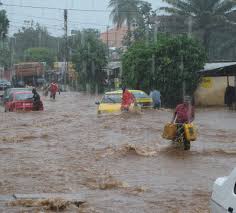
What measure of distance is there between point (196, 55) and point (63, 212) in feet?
87.2

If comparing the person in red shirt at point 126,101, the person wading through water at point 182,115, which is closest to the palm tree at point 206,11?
the person in red shirt at point 126,101

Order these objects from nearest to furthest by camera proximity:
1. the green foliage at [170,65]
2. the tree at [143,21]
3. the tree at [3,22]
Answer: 1. the green foliage at [170,65]
2. the tree at [3,22]
3. the tree at [143,21]

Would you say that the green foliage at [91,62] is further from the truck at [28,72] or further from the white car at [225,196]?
the white car at [225,196]

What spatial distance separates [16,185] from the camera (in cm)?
1057

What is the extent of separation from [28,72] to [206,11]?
27.8 metres

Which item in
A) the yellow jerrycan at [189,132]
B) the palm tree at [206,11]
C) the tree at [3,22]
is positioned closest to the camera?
the yellow jerrycan at [189,132]

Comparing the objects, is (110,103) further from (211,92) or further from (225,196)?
(225,196)

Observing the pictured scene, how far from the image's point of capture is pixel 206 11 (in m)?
48.5

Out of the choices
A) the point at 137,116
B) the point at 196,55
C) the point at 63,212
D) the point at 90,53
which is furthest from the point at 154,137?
the point at 90,53

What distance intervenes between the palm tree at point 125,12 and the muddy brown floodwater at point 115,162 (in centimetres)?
5000

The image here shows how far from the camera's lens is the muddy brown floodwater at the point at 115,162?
31.2 ft

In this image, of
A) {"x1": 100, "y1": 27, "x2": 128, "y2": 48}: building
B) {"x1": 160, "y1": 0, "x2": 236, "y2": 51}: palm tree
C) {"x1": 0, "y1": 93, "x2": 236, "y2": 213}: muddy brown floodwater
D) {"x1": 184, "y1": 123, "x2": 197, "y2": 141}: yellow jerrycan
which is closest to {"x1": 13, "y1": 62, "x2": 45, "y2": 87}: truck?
{"x1": 160, "y1": 0, "x2": 236, "y2": 51}: palm tree

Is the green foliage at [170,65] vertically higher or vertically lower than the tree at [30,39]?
lower

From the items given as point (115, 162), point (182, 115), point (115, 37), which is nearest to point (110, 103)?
point (182, 115)
